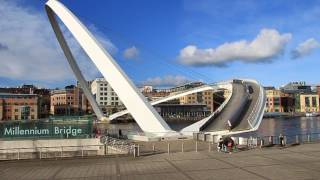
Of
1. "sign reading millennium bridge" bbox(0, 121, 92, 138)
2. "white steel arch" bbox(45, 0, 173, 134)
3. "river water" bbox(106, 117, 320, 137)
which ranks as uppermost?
"white steel arch" bbox(45, 0, 173, 134)

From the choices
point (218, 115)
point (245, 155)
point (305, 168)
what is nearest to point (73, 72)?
point (218, 115)

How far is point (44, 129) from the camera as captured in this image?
29438 millimetres

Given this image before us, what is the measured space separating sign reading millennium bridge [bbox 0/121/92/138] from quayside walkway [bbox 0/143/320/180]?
7044 millimetres

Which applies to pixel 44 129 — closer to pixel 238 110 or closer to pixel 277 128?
pixel 238 110

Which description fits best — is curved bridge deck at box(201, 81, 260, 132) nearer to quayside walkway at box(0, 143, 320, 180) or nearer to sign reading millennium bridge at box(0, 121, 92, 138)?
sign reading millennium bridge at box(0, 121, 92, 138)

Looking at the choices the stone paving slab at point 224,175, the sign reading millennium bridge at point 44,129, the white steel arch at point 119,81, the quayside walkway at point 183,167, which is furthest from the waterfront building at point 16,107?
the stone paving slab at point 224,175

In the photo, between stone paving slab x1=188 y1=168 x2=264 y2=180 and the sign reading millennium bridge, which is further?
the sign reading millennium bridge

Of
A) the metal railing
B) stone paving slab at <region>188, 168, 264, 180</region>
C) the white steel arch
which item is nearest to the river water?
the white steel arch

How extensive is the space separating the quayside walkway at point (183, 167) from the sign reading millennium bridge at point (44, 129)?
704 cm

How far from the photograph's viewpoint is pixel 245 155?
2277cm

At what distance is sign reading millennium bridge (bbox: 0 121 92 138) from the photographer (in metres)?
29.0

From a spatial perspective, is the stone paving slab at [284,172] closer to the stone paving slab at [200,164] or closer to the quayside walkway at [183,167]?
the quayside walkway at [183,167]

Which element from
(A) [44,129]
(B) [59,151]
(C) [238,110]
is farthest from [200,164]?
(C) [238,110]

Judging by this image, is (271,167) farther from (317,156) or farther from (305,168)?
(317,156)
